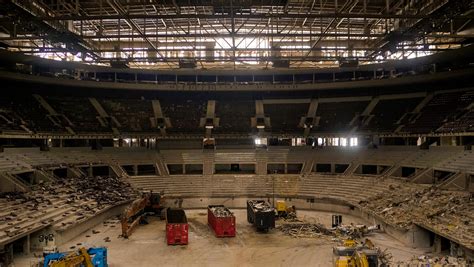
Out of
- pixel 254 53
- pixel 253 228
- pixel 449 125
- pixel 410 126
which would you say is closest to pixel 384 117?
pixel 410 126

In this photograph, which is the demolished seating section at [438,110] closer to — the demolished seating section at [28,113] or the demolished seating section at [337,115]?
the demolished seating section at [337,115]

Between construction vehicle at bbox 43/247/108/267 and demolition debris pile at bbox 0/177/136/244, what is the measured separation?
3.50 meters

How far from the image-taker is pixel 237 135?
36688 millimetres

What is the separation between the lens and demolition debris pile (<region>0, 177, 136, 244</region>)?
64.6ft

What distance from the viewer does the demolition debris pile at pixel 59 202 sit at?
19.7 m

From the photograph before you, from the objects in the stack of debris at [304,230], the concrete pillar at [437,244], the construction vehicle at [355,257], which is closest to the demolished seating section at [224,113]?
the stack of debris at [304,230]

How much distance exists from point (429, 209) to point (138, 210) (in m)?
16.2

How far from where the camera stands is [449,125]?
96.3 feet

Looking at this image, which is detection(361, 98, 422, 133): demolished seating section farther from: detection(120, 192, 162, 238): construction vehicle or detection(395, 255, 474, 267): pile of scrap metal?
detection(120, 192, 162, 238): construction vehicle

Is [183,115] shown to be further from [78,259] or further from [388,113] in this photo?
[78,259]

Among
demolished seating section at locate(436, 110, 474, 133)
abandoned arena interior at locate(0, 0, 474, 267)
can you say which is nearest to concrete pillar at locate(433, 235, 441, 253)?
abandoned arena interior at locate(0, 0, 474, 267)

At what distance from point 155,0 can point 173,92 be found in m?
15.3

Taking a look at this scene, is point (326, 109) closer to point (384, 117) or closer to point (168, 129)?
point (384, 117)

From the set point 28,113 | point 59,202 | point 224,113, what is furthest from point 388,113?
point 28,113
